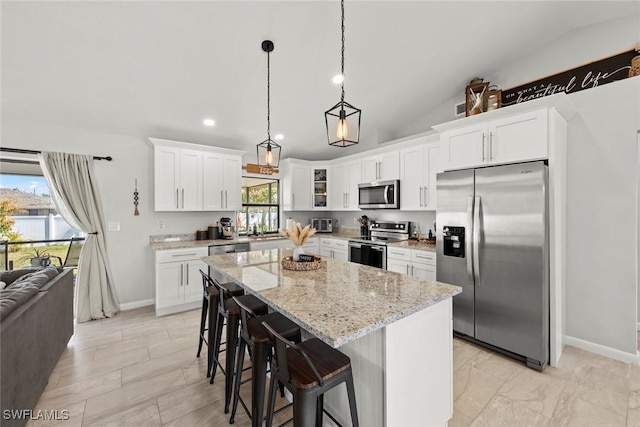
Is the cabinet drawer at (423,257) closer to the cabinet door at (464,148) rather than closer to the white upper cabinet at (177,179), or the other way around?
the cabinet door at (464,148)

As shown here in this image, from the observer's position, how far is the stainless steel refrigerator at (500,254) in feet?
8.12

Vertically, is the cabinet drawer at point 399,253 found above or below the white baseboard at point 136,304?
above

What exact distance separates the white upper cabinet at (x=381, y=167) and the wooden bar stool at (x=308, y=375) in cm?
346

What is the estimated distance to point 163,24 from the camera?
2.40 meters

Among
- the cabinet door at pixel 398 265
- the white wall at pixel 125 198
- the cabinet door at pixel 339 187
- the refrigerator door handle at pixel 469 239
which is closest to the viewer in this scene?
the refrigerator door handle at pixel 469 239

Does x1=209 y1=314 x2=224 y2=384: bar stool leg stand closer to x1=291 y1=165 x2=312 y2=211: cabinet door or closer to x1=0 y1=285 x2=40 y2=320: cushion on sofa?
x1=0 y1=285 x2=40 y2=320: cushion on sofa

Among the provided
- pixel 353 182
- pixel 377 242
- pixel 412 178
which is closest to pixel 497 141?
pixel 412 178

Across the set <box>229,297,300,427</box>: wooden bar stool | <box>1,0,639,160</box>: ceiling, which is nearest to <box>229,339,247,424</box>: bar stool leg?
<box>229,297,300,427</box>: wooden bar stool

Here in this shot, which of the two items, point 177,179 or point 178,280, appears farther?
point 177,179

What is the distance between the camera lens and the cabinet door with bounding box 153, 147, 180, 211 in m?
3.95

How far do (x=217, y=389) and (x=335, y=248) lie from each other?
3.13 m

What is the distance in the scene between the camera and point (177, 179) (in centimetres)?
410

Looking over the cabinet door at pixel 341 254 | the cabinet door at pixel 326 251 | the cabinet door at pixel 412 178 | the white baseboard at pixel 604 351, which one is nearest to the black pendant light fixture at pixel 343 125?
the cabinet door at pixel 412 178

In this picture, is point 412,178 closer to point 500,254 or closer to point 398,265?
point 398,265
